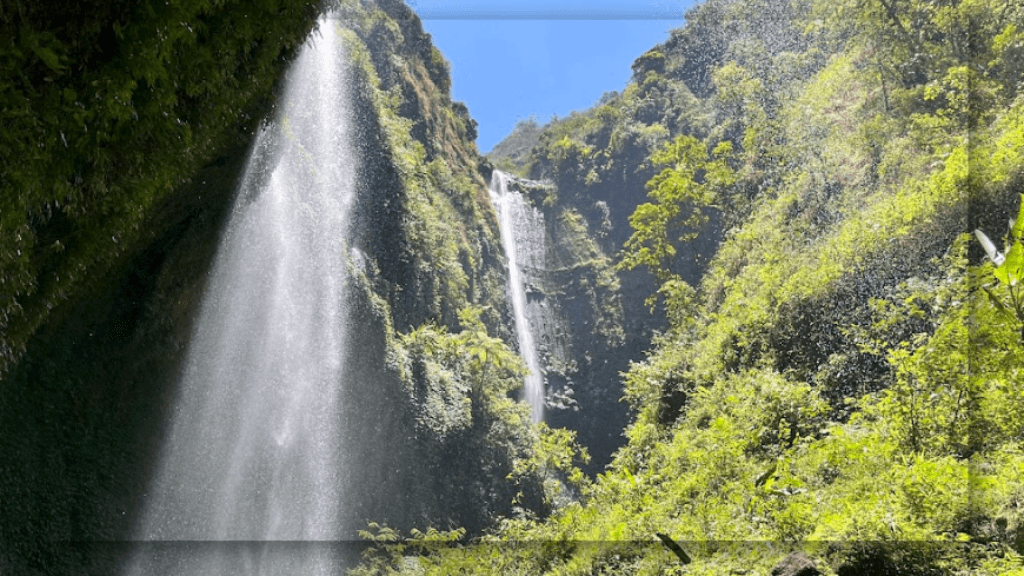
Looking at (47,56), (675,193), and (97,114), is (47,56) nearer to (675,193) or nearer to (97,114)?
(97,114)

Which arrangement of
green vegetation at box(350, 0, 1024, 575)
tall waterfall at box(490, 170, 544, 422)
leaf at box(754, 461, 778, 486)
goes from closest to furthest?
1. green vegetation at box(350, 0, 1024, 575)
2. leaf at box(754, 461, 778, 486)
3. tall waterfall at box(490, 170, 544, 422)

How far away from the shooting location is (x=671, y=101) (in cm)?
3045

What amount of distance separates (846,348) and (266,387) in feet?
29.9

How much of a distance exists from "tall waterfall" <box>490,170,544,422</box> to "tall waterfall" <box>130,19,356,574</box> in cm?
1215

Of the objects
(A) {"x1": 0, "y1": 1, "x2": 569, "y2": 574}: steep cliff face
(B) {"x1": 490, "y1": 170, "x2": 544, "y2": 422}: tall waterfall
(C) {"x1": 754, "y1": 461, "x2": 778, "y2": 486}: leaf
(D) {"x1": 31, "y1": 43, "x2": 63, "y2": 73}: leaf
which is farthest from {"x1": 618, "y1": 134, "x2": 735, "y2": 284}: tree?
(D) {"x1": 31, "y1": 43, "x2": 63, "y2": 73}: leaf

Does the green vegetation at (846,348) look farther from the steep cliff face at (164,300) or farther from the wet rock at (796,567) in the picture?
the steep cliff face at (164,300)

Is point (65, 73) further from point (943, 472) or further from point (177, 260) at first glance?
point (943, 472)

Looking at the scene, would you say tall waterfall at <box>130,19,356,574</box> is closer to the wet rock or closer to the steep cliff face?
the steep cliff face

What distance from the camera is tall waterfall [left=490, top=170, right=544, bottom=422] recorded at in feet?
79.5

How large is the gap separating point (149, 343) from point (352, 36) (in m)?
13.0

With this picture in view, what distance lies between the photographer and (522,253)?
27.8 m

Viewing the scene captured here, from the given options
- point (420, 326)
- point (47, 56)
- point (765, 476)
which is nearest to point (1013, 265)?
point (765, 476)

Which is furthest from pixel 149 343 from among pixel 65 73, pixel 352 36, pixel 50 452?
pixel 352 36


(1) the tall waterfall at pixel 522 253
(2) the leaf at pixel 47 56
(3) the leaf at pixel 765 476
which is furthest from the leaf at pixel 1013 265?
(1) the tall waterfall at pixel 522 253
